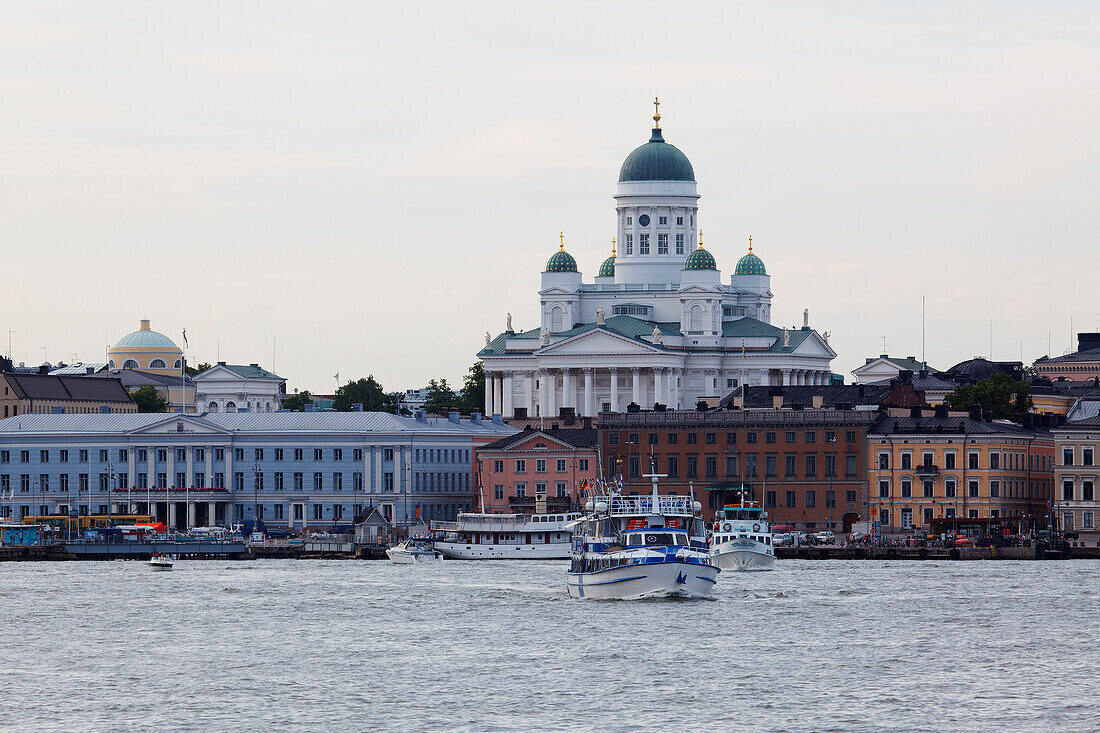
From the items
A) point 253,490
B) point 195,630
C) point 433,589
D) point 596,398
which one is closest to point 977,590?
point 433,589

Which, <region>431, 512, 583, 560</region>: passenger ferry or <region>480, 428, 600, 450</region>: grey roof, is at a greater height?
<region>480, 428, 600, 450</region>: grey roof

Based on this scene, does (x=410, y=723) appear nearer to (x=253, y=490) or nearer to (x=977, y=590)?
(x=977, y=590)

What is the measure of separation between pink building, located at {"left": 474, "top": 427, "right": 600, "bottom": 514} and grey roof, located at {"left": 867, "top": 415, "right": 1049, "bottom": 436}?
1672cm

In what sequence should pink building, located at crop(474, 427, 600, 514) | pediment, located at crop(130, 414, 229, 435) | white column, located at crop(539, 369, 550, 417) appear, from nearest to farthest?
pink building, located at crop(474, 427, 600, 514) → pediment, located at crop(130, 414, 229, 435) → white column, located at crop(539, 369, 550, 417)

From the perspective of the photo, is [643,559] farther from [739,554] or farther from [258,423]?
[258,423]

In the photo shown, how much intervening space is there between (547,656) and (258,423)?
91.7m

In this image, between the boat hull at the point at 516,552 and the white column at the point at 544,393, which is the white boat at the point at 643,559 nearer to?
the boat hull at the point at 516,552

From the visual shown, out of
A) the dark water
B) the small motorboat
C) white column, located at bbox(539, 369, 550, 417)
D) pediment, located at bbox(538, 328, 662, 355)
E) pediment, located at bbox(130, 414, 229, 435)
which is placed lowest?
the dark water

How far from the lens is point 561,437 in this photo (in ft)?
504

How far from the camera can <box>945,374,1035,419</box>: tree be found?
525 feet

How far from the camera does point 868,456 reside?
140 metres

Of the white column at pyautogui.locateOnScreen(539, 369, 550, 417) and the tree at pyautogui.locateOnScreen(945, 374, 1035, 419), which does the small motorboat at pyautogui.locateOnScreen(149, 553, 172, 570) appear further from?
the white column at pyautogui.locateOnScreen(539, 369, 550, 417)

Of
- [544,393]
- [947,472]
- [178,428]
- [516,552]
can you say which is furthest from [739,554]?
[544,393]

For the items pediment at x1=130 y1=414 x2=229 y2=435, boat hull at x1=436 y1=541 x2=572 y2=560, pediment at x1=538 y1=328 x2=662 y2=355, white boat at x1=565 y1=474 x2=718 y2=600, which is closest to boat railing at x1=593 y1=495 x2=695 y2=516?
white boat at x1=565 y1=474 x2=718 y2=600
